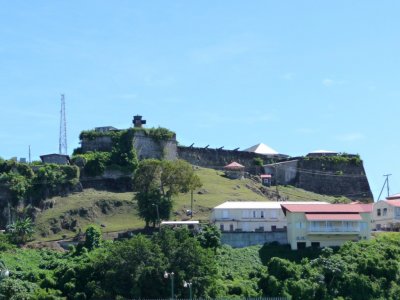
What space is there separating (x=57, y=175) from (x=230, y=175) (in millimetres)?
20262

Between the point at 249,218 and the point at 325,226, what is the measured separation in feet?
24.5

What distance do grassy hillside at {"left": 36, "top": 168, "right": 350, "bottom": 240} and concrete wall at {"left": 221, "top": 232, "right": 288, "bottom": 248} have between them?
8.48 m

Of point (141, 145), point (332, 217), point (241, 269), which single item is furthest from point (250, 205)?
point (141, 145)

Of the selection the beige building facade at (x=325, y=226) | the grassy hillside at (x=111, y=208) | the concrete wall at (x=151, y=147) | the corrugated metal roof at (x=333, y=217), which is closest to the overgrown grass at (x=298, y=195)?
the grassy hillside at (x=111, y=208)

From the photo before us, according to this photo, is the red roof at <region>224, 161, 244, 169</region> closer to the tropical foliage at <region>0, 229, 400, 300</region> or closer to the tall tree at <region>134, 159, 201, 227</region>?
the tall tree at <region>134, 159, 201, 227</region>

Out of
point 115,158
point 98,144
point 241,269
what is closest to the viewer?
point 241,269

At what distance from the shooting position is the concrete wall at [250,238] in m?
84.2

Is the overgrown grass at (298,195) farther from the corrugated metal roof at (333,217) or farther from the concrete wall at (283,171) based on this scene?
the corrugated metal roof at (333,217)

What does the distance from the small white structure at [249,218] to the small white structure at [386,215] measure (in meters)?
9.47

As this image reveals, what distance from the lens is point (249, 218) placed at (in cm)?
8812

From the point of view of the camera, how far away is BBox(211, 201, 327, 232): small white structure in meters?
87.8

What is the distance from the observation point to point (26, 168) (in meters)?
99.7

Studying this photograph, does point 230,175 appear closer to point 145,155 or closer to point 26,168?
point 145,155

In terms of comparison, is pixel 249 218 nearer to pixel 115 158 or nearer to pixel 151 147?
pixel 115 158
